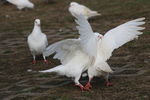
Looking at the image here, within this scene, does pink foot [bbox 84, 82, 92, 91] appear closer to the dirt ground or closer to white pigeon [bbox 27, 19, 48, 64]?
the dirt ground

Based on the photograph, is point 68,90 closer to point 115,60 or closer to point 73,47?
point 73,47

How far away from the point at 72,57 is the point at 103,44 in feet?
1.64

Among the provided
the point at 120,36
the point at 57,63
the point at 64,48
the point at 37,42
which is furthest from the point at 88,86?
the point at 37,42

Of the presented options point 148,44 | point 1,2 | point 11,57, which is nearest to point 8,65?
point 11,57

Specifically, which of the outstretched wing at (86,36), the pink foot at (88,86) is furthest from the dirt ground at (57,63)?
the outstretched wing at (86,36)

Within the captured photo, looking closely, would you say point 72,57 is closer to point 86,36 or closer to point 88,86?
point 88,86

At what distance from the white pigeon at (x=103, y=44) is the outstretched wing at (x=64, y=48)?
0.91 feet

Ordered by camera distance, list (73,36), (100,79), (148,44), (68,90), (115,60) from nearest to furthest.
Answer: (68,90) < (100,79) < (115,60) < (148,44) < (73,36)

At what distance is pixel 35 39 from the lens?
8750 millimetres

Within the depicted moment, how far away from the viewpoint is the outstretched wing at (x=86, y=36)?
581cm

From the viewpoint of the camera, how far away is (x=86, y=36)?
5.99 metres

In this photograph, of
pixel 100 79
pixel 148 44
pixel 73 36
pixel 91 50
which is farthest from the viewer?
pixel 73 36

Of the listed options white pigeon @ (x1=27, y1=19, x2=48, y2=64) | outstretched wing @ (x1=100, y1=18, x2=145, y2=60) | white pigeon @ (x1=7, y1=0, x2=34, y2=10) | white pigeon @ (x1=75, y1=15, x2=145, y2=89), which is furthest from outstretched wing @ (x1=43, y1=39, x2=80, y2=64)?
white pigeon @ (x1=7, y1=0, x2=34, y2=10)

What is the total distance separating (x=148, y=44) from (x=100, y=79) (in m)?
2.30
